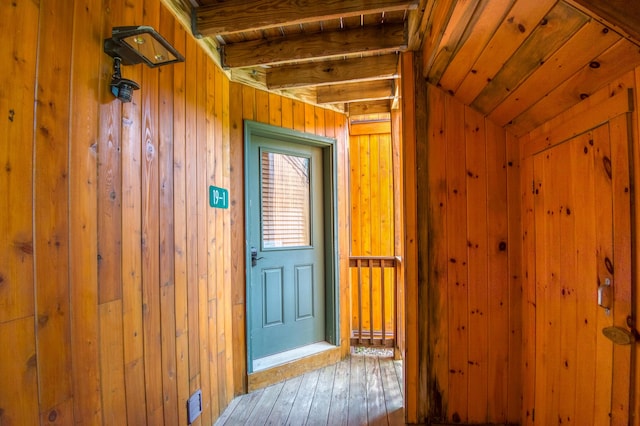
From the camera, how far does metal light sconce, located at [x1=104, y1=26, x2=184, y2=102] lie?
3.54 ft

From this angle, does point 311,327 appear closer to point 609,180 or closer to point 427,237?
point 427,237

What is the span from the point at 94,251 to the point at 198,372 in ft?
3.42

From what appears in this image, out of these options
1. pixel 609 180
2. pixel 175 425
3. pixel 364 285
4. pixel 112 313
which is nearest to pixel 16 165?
pixel 112 313

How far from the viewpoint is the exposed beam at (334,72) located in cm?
217

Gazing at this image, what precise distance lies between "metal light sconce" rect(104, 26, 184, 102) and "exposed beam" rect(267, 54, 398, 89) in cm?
123

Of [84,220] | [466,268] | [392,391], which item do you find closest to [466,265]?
[466,268]

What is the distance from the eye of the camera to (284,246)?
265 centimetres

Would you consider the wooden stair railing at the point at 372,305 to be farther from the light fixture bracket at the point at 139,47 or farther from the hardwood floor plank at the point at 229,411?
the light fixture bracket at the point at 139,47

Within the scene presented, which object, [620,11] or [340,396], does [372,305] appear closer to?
[340,396]

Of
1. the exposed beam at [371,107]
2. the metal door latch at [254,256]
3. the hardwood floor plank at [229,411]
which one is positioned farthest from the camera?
the exposed beam at [371,107]

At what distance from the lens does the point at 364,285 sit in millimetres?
3820

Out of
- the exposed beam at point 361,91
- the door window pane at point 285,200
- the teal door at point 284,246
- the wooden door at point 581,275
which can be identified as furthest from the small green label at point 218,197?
A: the wooden door at point 581,275

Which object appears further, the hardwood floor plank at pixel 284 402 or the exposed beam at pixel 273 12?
the hardwood floor plank at pixel 284 402

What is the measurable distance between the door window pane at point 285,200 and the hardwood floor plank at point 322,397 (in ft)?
3.70
